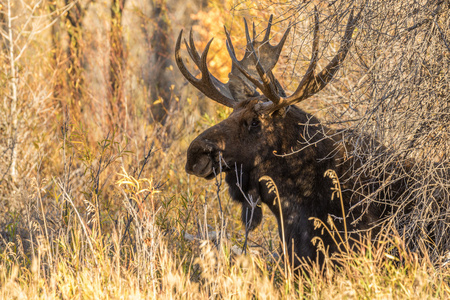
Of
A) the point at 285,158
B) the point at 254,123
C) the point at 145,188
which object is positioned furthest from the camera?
the point at 145,188

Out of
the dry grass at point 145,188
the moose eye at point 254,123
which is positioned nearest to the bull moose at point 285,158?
the moose eye at point 254,123

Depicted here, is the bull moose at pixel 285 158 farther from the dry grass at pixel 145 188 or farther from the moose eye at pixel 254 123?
the dry grass at pixel 145 188

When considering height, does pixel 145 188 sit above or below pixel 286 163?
below

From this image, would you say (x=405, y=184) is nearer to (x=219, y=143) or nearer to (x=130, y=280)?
(x=219, y=143)

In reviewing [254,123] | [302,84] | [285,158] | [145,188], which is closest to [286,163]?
[285,158]

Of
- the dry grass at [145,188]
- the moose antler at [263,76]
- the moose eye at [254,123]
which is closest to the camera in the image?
the dry grass at [145,188]

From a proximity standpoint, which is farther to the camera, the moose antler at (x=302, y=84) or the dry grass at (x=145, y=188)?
the moose antler at (x=302, y=84)

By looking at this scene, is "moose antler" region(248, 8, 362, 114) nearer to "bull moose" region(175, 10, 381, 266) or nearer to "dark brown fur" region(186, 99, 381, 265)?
"bull moose" region(175, 10, 381, 266)

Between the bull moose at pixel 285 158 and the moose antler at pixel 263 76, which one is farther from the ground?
the moose antler at pixel 263 76

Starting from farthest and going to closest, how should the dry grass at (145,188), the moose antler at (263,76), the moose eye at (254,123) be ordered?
1. the moose eye at (254,123)
2. the moose antler at (263,76)
3. the dry grass at (145,188)

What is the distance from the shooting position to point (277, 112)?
14.6ft

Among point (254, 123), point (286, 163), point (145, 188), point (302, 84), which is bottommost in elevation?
point (145, 188)

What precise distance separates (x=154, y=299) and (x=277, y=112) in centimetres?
187

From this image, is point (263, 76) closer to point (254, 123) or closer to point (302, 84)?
point (302, 84)
